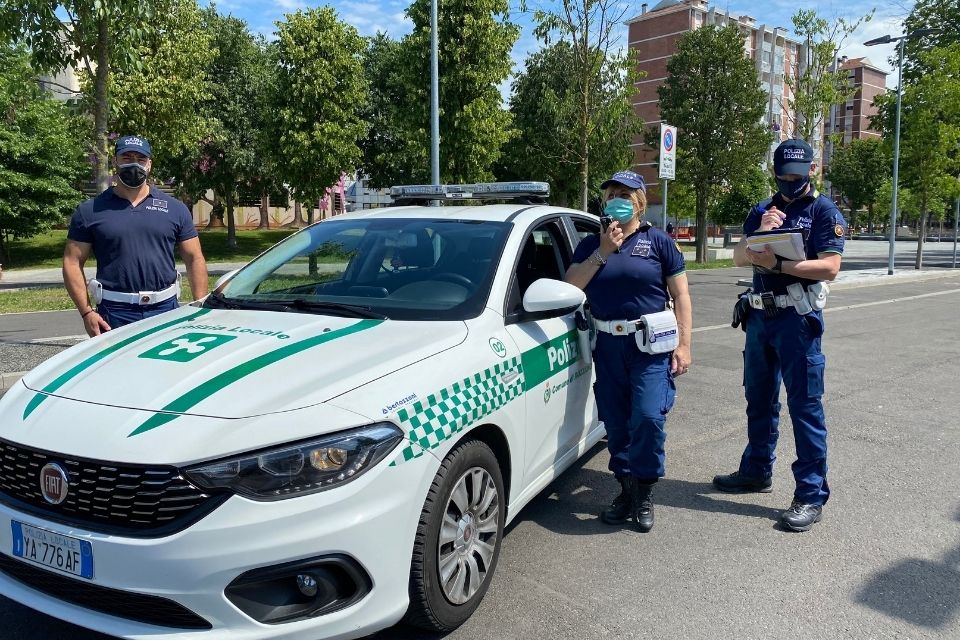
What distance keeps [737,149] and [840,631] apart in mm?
23901

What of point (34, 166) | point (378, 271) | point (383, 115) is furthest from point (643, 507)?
point (383, 115)

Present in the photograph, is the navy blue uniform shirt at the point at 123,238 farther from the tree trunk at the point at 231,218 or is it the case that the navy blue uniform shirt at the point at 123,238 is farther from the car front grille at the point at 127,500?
the tree trunk at the point at 231,218

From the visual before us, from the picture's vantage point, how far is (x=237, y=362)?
8.36 feet

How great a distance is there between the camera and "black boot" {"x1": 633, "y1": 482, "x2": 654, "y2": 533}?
3715 millimetres

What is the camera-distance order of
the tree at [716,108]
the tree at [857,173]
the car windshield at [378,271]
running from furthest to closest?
the tree at [857,173]
the tree at [716,108]
the car windshield at [378,271]

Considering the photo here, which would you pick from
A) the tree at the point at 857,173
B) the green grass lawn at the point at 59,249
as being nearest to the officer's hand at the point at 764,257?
the green grass lawn at the point at 59,249

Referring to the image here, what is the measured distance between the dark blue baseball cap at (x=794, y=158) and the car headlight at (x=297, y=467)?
2.62 metres

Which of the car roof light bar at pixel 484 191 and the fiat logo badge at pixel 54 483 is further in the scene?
Answer: the car roof light bar at pixel 484 191

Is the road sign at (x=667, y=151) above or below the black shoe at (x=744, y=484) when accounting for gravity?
above

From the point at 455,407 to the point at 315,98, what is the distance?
19.1m

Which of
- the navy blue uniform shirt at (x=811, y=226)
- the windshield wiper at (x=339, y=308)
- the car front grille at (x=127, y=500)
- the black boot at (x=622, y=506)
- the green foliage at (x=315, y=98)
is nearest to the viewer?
the car front grille at (x=127, y=500)

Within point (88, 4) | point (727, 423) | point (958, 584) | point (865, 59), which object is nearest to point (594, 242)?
point (958, 584)

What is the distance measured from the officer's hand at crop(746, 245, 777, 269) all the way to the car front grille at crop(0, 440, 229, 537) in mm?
2809

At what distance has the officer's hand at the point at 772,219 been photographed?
12.2 feet
